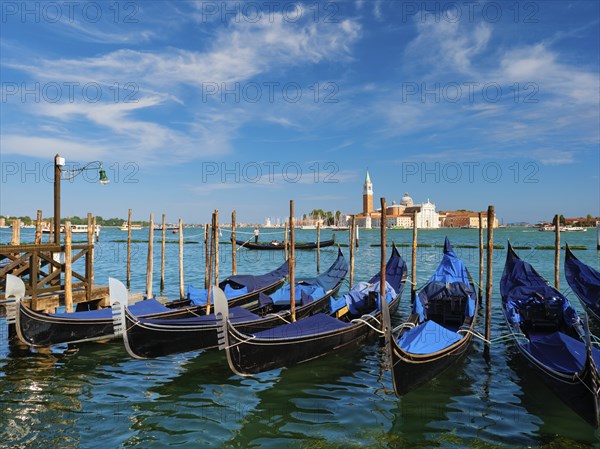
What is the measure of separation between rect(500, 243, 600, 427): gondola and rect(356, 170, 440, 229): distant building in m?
110

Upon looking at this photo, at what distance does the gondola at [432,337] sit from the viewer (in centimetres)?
585

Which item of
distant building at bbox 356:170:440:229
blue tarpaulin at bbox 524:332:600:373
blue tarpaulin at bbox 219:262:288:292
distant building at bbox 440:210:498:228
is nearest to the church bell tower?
distant building at bbox 356:170:440:229

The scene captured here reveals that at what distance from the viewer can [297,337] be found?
23.1 ft

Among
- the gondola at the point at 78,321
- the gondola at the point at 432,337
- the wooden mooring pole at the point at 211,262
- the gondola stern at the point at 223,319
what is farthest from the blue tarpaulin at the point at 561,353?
the gondola at the point at 78,321

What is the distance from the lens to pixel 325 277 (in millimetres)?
14758

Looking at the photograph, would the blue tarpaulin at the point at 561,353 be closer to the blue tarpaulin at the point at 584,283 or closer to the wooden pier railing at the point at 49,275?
the blue tarpaulin at the point at 584,283

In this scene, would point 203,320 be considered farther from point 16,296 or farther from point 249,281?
point 249,281

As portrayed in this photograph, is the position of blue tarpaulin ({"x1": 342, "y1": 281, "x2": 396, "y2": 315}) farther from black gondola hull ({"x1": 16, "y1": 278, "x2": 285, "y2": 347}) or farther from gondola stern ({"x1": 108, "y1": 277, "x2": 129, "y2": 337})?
black gondola hull ({"x1": 16, "y1": 278, "x2": 285, "y2": 347})

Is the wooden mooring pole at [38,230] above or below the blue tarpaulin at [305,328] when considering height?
above

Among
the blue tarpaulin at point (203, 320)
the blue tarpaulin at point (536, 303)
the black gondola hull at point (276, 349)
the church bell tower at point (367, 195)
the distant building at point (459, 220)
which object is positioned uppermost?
the church bell tower at point (367, 195)

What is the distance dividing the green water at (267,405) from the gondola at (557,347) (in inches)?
16.9

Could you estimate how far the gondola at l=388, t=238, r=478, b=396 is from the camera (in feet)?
19.2

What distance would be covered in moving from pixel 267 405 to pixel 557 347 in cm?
386

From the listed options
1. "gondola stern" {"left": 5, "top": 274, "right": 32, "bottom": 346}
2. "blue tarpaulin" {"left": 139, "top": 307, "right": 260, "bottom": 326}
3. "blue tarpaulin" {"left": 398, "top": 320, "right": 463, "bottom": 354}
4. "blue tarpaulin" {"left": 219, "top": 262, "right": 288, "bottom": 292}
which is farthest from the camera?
"blue tarpaulin" {"left": 219, "top": 262, "right": 288, "bottom": 292}
